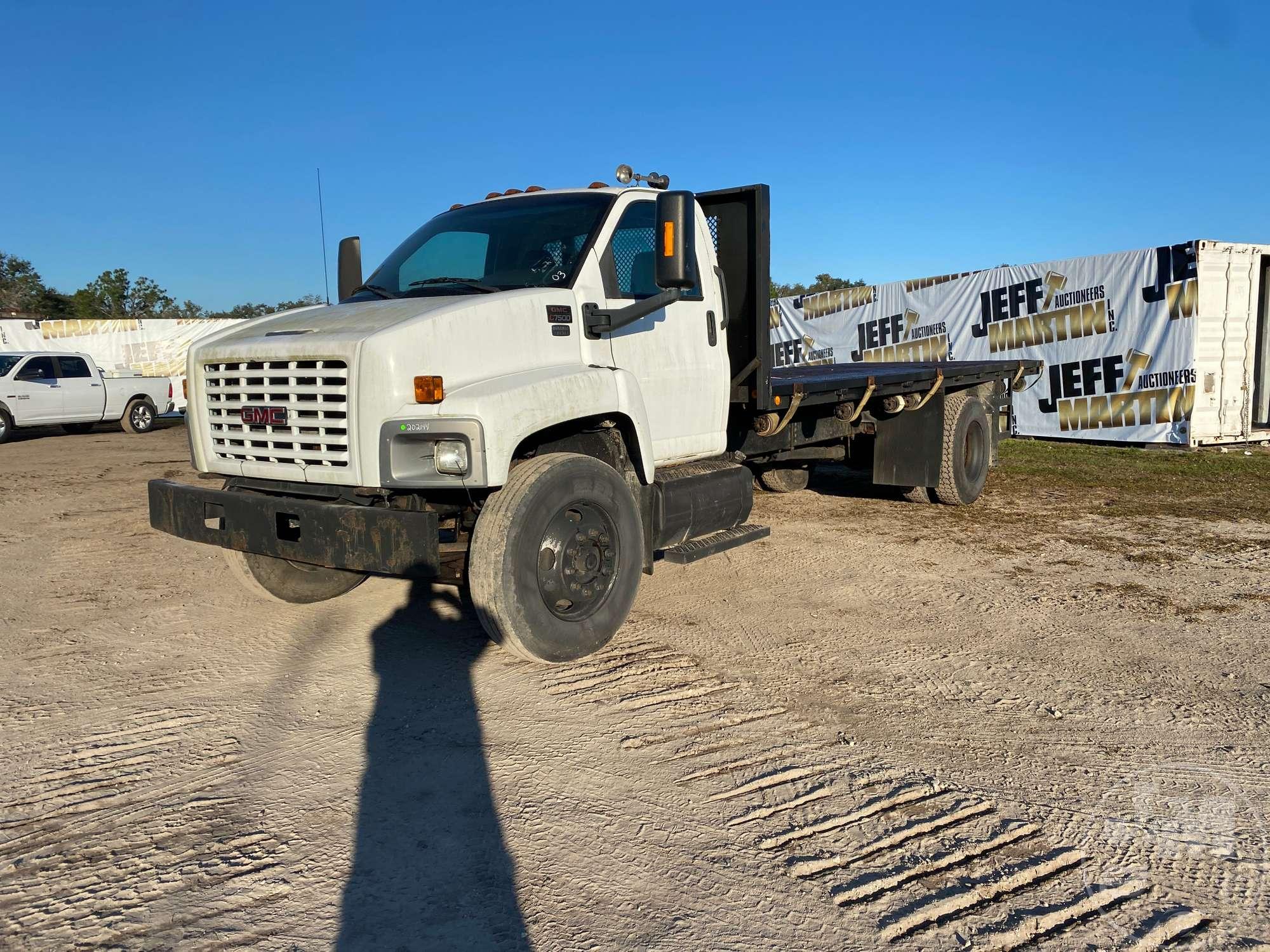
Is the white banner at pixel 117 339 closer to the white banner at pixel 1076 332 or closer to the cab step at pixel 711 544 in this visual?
the white banner at pixel 1076 332

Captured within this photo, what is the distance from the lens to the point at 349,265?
6109mm

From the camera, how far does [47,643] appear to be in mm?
4996

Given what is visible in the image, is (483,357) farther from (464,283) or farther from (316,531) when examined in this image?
(316,531)

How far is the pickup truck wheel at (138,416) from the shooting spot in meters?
19.4

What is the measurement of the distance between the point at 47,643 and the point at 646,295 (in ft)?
12.2

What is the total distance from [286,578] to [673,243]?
2.99 metres

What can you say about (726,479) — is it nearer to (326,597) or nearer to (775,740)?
(775,740)

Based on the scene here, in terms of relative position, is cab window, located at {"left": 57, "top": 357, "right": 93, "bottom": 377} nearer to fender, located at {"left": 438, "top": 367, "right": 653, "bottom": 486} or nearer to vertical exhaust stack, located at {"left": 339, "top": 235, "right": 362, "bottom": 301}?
vertical exhaust stack, located at {"left": 339, "top": 235, "right": 362, "bottom": 301}

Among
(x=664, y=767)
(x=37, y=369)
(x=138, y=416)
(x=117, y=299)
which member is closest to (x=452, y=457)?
(x=664, y=767)

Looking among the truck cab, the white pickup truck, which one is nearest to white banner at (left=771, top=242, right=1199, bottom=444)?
the truck cab

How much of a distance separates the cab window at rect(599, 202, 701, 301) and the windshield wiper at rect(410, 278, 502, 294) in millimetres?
616

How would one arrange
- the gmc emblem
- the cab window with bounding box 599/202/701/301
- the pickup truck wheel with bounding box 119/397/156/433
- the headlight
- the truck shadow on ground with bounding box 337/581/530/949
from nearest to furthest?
the truck shadow on ground with bounding box 337/581/530/949, the headlight, the gmc emblem, the cab window with bounding box 599/202/701/301, the pickup truck wheel with bounding box 119/397/156/433

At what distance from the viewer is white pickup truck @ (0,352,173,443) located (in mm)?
17391

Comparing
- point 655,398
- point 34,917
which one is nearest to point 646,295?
point 655,398
